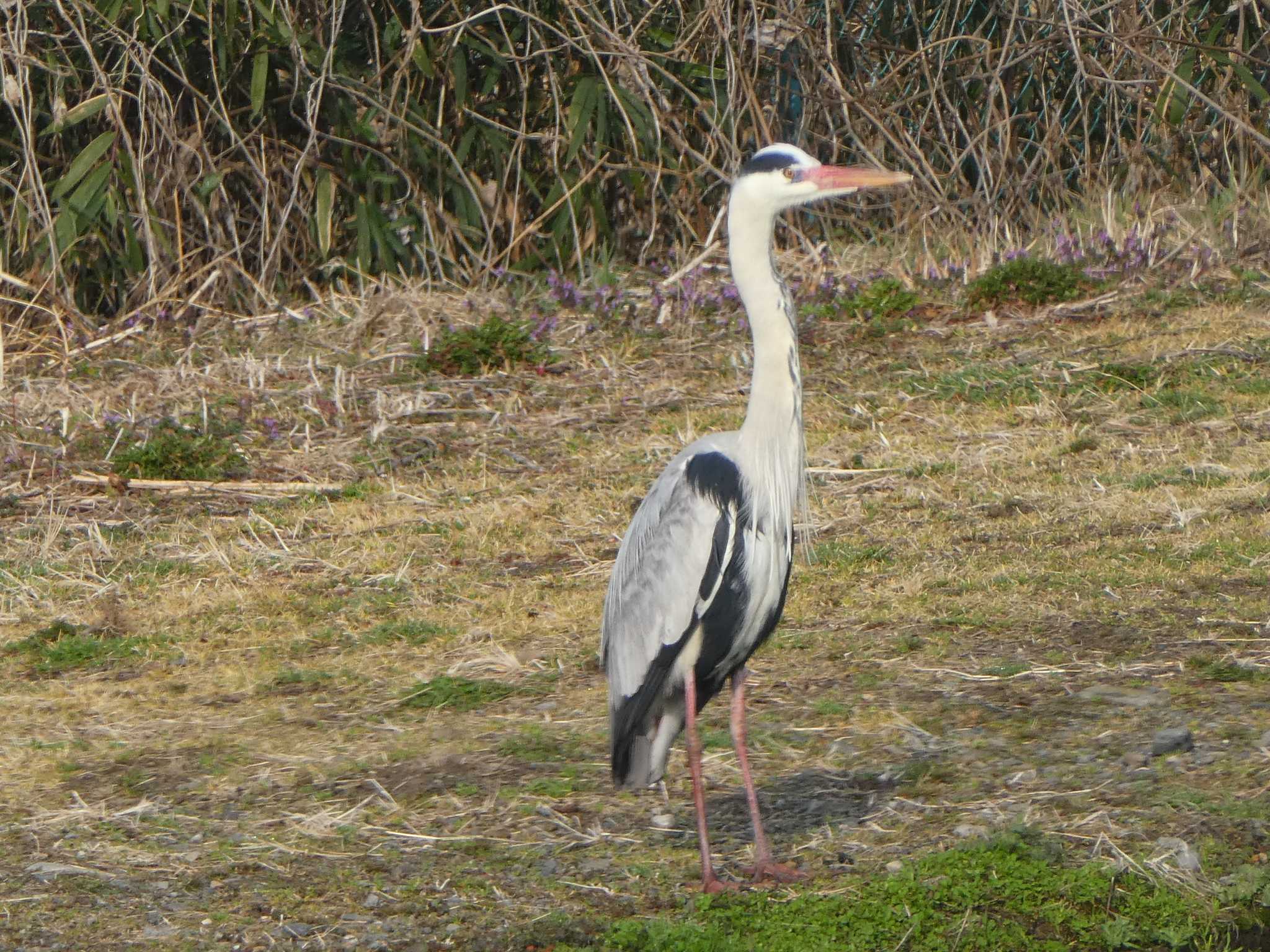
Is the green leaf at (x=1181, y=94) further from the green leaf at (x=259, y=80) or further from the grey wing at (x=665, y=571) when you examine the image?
the grey wing at (x=665, y=571)

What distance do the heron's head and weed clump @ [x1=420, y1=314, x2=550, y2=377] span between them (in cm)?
434

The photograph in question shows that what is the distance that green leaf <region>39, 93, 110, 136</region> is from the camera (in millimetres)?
8453

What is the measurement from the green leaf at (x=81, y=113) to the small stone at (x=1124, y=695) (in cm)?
603

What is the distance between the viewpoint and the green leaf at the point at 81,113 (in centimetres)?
845

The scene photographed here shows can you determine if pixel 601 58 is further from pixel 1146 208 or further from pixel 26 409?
pixel 26 409

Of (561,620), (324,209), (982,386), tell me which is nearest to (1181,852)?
(561,620)

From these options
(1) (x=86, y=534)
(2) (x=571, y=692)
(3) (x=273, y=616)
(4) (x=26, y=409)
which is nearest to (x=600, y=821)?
(2) (x=571, y=692)

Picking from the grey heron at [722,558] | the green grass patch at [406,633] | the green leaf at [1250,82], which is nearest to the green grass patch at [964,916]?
the grey heron at [722,558]

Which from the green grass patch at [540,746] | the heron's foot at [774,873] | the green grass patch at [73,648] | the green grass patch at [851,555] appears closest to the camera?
the heron's foot at [774,873]

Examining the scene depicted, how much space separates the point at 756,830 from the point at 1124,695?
4.26 ft

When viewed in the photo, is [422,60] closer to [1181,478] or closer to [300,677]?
[1181,478]

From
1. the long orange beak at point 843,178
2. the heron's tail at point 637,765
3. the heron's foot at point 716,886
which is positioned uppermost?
the long orange beak at point 843,178

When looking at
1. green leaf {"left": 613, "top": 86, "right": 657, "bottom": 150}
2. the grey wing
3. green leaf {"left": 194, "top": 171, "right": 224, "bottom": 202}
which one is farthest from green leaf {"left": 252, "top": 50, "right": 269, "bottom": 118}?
the grey wing

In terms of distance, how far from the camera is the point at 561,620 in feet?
17.1
